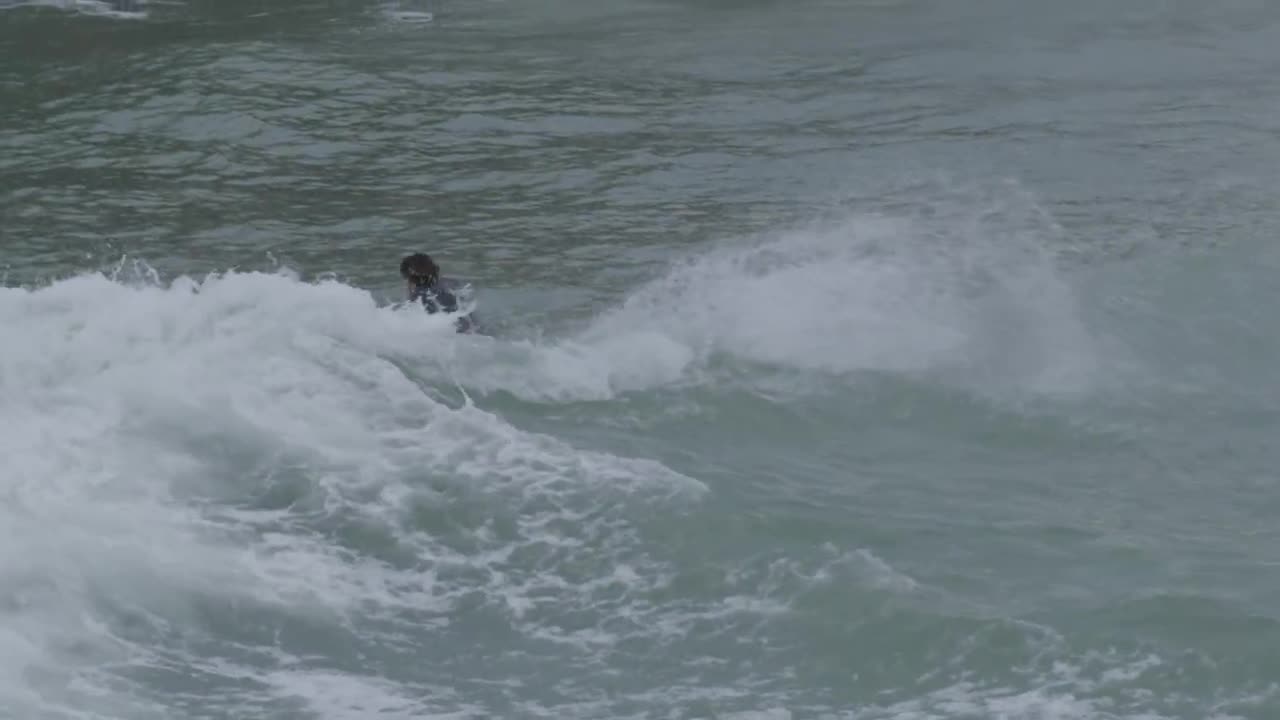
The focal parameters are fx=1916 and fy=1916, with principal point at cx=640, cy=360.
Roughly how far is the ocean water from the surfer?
146mm

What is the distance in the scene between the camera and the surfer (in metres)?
13.3

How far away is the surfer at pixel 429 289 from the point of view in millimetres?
13344

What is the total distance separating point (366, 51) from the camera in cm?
2128

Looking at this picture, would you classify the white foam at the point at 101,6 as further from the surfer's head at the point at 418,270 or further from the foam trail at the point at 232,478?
the surfer's head at the point at 418,270

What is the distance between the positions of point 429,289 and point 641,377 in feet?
5.47

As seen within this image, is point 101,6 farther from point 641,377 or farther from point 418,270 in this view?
point 641,377

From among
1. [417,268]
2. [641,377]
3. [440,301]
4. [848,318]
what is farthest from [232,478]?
[848,318]

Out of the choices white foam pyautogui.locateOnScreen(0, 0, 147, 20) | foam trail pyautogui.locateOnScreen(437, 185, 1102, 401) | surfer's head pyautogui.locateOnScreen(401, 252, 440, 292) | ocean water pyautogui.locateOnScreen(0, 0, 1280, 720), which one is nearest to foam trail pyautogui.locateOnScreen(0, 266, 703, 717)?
ocean water pyautogui.locateOnScreen(0, 0, 1280, 720)

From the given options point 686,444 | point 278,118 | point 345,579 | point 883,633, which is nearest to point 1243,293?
point 686,444

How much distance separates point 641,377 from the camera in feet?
43.1

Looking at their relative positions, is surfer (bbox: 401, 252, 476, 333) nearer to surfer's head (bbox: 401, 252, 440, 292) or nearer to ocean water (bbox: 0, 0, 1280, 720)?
surfer's head (bbox: 401, 252, 440, 292)

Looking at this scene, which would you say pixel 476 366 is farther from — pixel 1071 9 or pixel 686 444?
pixel 1071 9

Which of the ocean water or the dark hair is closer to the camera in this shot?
the ocean water

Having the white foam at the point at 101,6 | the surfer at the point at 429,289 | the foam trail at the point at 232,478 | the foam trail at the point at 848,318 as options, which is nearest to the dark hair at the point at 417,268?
the surfer at the point at 429,289
